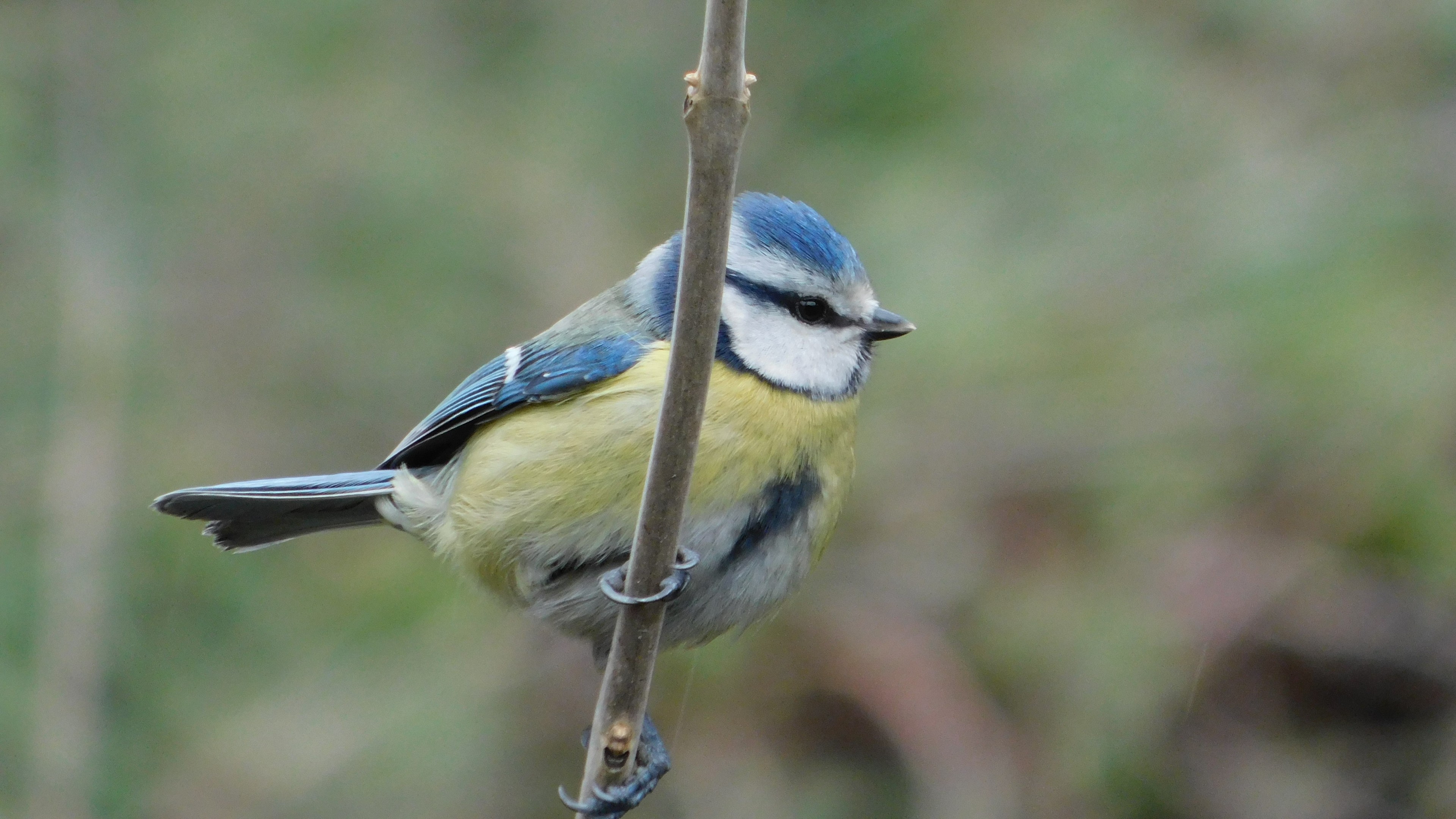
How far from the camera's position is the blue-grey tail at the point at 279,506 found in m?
2.65

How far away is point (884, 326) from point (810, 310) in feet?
0.45

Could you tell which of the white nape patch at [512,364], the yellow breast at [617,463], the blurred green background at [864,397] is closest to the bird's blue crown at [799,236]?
the yellow breast at [617,463]

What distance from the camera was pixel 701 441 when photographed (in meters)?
2.05

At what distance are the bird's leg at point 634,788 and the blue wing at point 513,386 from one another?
0.60 metres

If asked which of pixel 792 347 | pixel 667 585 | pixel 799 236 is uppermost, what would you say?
pixel 799 236

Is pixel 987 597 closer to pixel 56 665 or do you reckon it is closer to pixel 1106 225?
pixel 1106 225

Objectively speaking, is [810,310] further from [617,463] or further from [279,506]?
[279,506]

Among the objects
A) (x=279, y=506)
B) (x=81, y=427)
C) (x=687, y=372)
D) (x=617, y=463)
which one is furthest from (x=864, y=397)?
(x=687, y=372)

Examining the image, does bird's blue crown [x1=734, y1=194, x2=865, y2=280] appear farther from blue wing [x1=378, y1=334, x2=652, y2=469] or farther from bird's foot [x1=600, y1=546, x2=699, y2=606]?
bird's foot [x1=600, y1=546, x2=699, y2=606]

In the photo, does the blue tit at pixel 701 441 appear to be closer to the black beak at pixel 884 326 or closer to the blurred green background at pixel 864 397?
the black beak at pixel 884 326

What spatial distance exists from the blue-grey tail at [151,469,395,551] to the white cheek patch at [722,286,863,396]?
2.76 feet

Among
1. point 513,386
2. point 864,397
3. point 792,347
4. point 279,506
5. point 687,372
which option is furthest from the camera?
point 864,397

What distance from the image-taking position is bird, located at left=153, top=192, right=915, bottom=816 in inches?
85.0

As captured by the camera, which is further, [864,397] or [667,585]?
[864,397]
